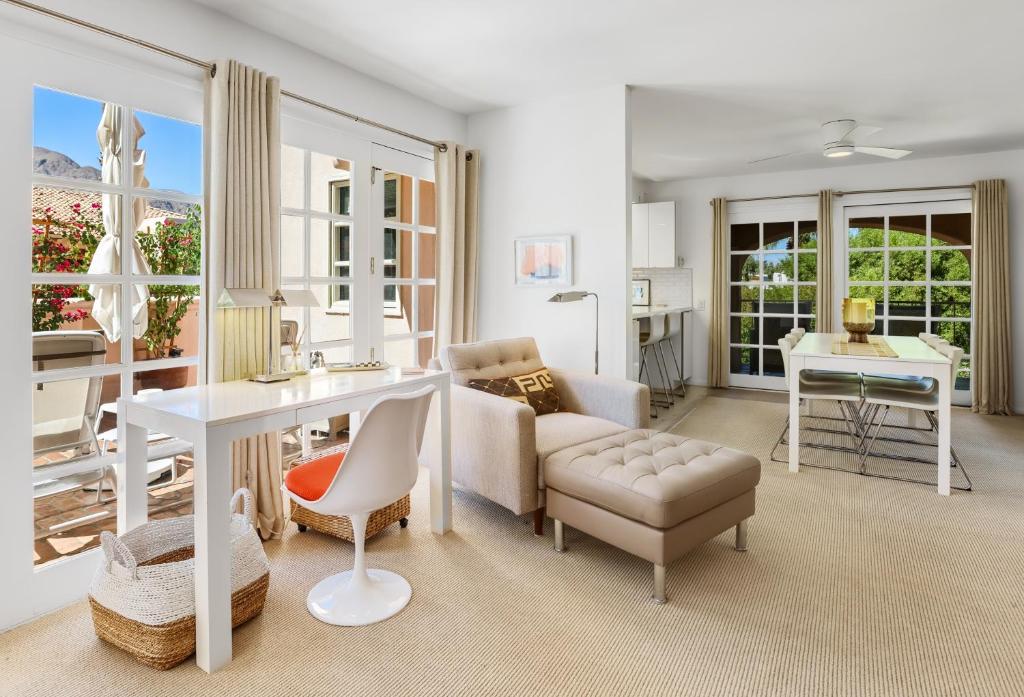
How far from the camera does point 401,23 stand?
2887 mm

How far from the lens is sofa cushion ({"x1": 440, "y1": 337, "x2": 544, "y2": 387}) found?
124 inches

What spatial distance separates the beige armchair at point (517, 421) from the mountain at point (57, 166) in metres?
1.70

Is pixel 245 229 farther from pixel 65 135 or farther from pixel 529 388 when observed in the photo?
pixel 529 388

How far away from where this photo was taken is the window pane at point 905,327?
6.03 m

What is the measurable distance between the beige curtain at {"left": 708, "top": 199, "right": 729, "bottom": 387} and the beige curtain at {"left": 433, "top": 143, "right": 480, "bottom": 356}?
3466mm

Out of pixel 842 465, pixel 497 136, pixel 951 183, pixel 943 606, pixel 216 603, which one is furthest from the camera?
pixel 951 183

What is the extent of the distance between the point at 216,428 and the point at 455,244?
2483mm

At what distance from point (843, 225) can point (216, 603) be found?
6.49 metres

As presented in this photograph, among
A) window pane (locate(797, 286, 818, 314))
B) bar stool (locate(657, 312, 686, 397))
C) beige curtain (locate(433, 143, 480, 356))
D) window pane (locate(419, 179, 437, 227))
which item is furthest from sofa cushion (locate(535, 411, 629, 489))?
window pane (locate(797, 286, 818, 314))

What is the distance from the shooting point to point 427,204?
13.3 feet

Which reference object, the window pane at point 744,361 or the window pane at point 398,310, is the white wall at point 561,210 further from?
the window pane at point 744,361

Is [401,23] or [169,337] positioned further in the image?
[401,23]

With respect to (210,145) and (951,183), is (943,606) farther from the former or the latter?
(951,183)

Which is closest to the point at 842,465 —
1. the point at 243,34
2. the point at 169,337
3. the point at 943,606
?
the point at 943,606
